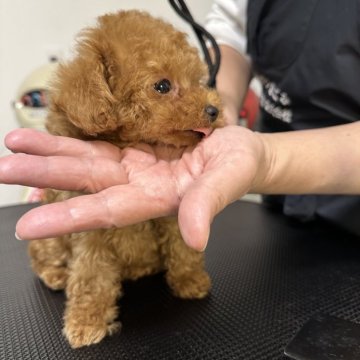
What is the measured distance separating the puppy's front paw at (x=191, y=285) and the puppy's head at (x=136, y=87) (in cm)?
30

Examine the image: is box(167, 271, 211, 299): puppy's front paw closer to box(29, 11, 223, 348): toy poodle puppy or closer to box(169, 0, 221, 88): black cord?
box(29, 11, 223, 348): toy poodle puppy

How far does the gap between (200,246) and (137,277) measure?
50 centimetres

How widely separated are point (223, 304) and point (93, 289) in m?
0.27

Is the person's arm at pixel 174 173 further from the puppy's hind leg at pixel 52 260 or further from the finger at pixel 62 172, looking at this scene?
the puppy's hind leg at pixel 52 260

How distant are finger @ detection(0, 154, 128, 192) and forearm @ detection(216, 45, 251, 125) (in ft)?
1.80

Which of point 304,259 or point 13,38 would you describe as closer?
point 304,259

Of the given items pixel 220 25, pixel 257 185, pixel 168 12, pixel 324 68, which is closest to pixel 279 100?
pixel 324 68

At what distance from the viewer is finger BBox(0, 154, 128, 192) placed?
66 centimetres

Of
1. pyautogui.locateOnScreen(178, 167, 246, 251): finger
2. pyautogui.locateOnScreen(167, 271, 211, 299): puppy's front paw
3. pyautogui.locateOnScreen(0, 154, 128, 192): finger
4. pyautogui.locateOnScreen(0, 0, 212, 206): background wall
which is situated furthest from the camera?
pyautogui.locateOnScreen(0, 0, 212, 206): background wall

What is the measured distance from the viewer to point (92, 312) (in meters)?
0.86

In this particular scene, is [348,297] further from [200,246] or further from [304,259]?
[200,246]

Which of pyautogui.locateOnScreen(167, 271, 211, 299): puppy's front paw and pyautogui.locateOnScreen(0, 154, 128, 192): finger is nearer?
pyautogui.locateOnScreen(0, 154, 128, 192): finger

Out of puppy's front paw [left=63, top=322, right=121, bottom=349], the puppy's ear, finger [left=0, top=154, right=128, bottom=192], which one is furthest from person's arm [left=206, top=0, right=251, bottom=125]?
puppy's front paw [left=63, top=322, right=121, bottom=349]

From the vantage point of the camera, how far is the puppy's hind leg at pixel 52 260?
3.23 feet
